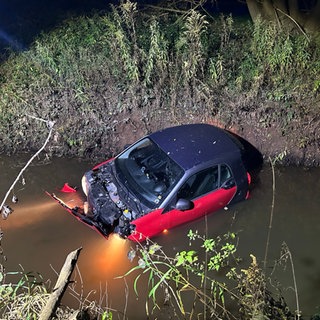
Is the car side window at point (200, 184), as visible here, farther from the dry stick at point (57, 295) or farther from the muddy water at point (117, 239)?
the dry stick at point (57, 295)

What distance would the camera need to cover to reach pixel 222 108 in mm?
9656

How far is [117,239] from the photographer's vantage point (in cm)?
718

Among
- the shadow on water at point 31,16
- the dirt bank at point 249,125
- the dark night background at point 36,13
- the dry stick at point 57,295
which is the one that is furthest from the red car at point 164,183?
the shadow on water at point 31,16

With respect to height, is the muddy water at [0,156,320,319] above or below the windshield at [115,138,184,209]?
below

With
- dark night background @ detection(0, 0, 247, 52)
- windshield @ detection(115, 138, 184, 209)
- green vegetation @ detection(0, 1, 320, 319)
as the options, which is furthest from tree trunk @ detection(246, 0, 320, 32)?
windshield @ detection(115, 138, 184, 209)

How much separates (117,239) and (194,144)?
2.05 metres

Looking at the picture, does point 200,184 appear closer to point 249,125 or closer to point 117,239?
point 117,239

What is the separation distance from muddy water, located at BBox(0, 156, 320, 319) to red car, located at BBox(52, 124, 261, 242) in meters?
0.42

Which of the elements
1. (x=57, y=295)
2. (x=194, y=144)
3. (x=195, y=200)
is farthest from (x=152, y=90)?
(x=57, y=295)

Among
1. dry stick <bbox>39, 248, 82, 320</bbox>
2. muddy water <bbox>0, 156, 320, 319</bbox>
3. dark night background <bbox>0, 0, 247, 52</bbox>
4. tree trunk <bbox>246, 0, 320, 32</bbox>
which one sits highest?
dark night background <bbox>0, 0, 247, 52</bbox>

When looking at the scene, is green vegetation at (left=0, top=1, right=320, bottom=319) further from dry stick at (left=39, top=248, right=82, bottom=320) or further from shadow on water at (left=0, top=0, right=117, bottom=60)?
dry stick at (left=39, top=248, right=82, bottom=320)

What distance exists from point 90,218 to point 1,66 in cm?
516

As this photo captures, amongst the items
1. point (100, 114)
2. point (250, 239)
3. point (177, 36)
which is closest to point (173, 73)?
point (177, 36)

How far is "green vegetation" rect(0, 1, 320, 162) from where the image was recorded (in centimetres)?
954
